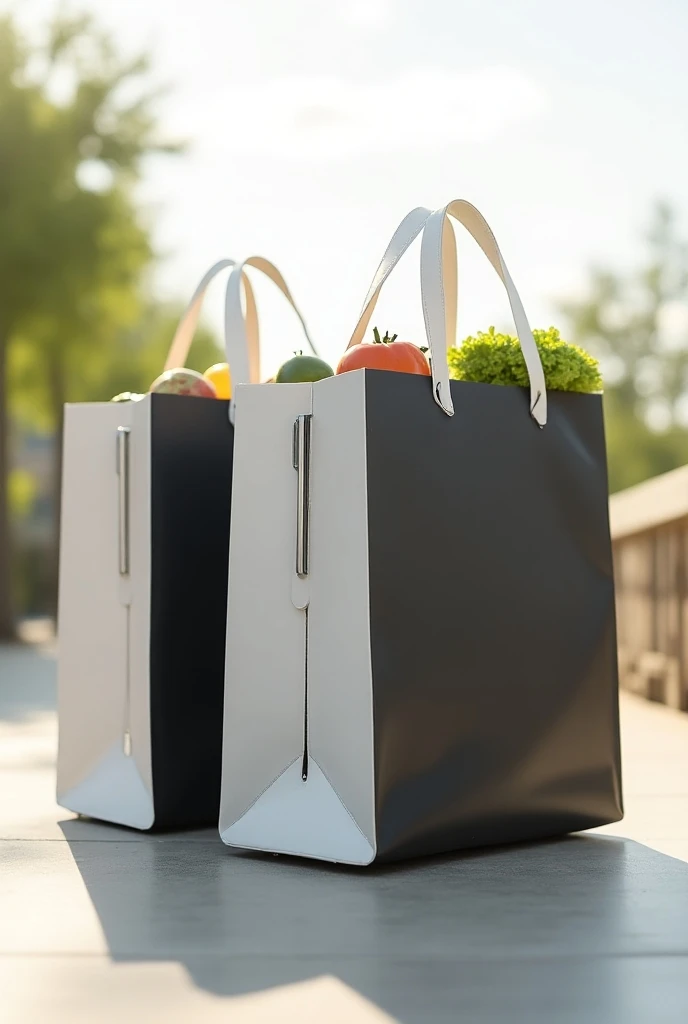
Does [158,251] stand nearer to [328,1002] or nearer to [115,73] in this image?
[115,73]

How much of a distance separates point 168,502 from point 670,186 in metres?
31.4

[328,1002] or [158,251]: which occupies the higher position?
[158,251]

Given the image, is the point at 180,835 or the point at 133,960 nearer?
the point at 133,960

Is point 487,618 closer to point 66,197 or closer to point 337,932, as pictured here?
point 337,932

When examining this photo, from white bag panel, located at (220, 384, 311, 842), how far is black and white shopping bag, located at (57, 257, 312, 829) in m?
0.32

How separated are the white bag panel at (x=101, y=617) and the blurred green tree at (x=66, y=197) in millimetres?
8890

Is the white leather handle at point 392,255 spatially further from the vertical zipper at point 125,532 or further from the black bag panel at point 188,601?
the vertical zipper at point 125,532

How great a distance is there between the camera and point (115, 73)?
12.8 metres

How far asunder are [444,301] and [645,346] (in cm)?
3221

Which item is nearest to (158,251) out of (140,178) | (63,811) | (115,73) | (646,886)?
(140,178)

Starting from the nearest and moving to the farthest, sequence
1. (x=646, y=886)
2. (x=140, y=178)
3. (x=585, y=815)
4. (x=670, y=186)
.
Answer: (x=646, y=886), (x=585, y=815), (x=140, y=178), (x=670, y=186)

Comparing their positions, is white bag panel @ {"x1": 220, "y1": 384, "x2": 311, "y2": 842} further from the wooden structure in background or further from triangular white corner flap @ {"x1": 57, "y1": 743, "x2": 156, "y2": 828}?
the wooden structure in background

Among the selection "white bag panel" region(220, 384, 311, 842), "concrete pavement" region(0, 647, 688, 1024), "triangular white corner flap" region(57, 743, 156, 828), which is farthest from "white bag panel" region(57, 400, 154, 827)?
"white bag panel" region(220, 384, 311, 842)

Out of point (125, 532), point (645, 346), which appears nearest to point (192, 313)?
point (125, 532)
